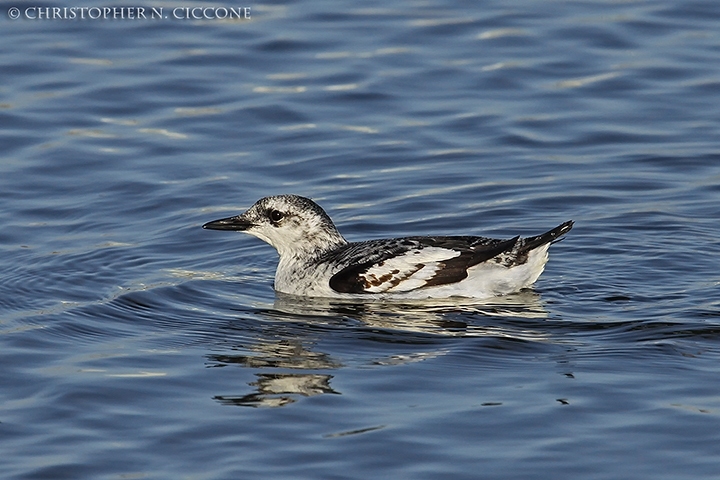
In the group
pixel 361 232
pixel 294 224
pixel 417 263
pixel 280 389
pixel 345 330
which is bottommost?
pixel 280 389

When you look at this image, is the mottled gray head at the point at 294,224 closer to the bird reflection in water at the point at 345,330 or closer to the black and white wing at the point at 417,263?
the bird reflection in water at the point at 345,330

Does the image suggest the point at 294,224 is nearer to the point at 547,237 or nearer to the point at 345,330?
the point at 345,330

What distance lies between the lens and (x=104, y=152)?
16.0 m

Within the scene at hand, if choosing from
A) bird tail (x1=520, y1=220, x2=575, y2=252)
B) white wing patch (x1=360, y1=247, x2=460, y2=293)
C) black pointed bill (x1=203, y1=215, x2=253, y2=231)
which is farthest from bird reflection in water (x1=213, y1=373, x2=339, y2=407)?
black pointed bill (x1=203, y1=215, x2=253, y2=231)

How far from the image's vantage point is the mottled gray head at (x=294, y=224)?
12.7 metres

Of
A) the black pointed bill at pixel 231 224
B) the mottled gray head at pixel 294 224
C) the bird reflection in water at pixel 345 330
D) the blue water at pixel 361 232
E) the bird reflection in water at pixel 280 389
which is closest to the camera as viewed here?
the blue water at pixel 361 232

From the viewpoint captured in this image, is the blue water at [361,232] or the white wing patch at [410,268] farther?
the white wing patch at [410,268]

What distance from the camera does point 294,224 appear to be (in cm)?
1271

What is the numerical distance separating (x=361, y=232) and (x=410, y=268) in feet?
7.60

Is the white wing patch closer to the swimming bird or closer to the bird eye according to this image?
the swimming bird

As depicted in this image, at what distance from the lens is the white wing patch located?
1166 cm

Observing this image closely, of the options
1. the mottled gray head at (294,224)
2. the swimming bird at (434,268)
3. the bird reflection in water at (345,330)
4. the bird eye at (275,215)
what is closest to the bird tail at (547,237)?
the swimming bird at (434,268)

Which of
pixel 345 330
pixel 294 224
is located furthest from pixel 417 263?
pixel 294 224

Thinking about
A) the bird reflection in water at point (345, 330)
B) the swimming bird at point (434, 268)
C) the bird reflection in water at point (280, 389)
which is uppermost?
the swimming bird at point (434, 268)
